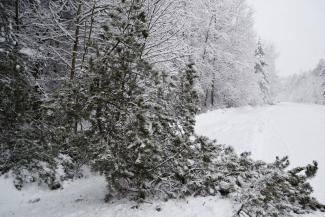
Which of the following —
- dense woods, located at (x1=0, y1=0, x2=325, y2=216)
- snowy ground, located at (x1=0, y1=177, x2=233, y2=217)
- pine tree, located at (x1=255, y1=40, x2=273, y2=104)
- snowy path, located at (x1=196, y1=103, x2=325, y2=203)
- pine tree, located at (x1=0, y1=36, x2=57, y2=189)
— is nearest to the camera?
snowy ground, located at (x1=0, y1=177, x2=233, y2=217)

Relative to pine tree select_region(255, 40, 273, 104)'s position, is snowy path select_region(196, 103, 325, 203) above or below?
below

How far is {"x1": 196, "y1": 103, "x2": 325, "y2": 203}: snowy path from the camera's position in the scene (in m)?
12.3

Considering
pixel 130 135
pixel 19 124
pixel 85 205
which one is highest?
pixel 19 124

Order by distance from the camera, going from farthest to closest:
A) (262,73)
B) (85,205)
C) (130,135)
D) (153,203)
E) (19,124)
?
(262,73)
(19,124)
(85,205)
(153,203)
(130,135)

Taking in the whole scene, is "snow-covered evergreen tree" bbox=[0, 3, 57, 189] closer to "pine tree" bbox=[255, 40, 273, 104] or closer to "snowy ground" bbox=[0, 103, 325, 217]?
"snowy ground" bbox=[0, 103, 325, 217]

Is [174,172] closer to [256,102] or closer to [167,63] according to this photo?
[167,63]

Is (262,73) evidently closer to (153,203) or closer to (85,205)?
(153,203)

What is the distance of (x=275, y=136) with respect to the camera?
1565 centimetres

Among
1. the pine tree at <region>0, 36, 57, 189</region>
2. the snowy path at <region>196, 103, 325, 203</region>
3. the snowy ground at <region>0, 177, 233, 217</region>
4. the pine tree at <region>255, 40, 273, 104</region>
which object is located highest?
the pine tree at <region>255, 40, 273, 104</region>

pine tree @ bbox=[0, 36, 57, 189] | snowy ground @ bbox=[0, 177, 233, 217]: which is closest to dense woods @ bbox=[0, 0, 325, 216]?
pine tree @ bbox=[0, 36, 57, 189]

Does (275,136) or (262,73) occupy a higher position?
(262,73)

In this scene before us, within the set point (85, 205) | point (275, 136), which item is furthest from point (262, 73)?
point (85, 205)

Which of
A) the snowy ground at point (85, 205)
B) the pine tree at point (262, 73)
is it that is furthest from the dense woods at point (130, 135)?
the pine tree at point (262, 73)

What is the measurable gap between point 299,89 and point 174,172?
111242 millimetres
